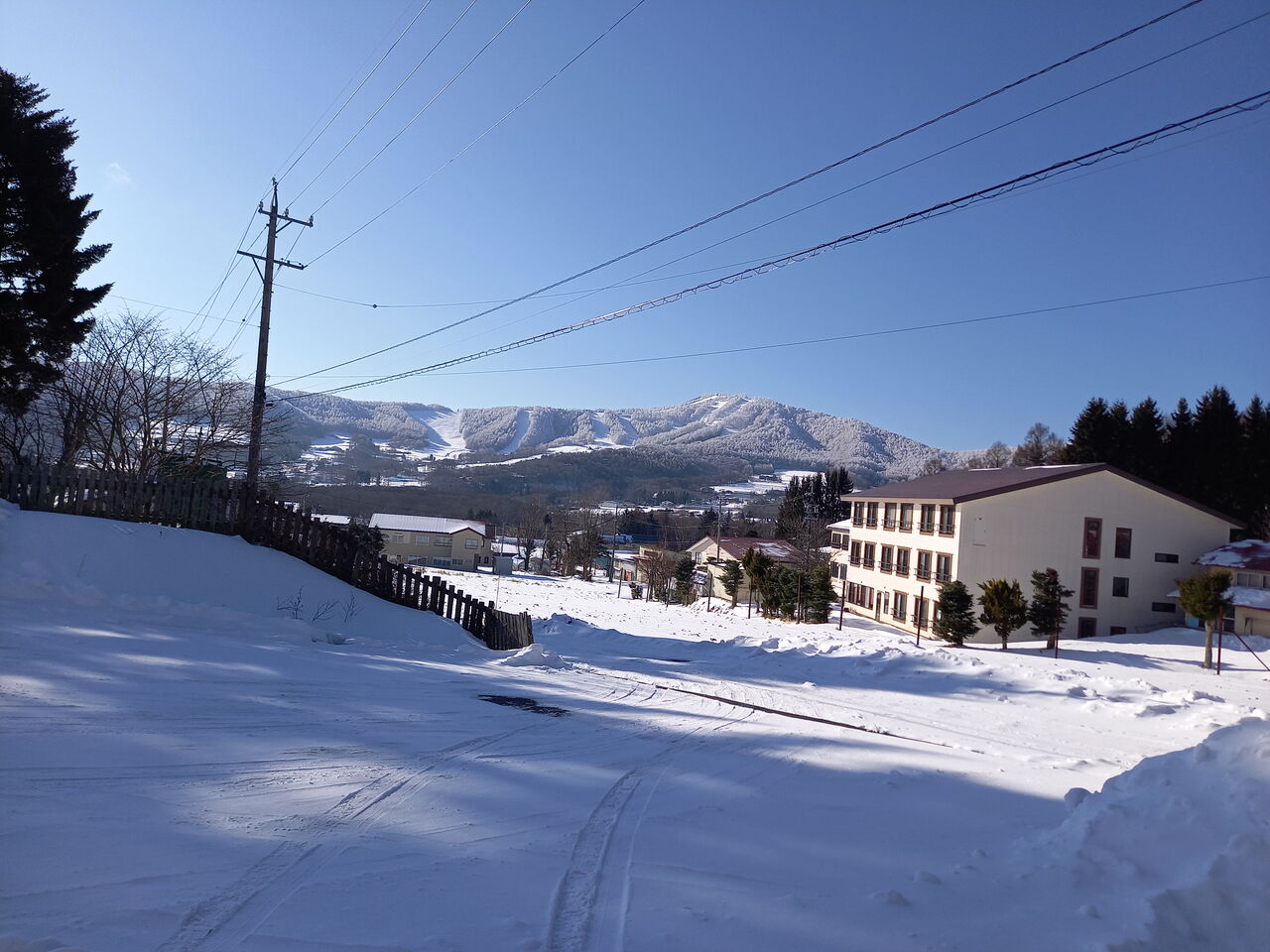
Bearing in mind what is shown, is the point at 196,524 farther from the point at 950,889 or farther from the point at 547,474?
the point at 547,474

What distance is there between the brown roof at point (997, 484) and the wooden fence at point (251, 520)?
27.0m

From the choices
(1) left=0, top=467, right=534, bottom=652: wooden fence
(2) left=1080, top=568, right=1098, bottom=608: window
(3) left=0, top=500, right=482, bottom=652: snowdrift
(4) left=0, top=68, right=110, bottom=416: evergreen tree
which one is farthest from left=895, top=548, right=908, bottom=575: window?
(4) left=0, top=68, right=110, bottom=416: evergreen tree

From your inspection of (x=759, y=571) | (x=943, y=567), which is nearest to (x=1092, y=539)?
(x=943, y=567)

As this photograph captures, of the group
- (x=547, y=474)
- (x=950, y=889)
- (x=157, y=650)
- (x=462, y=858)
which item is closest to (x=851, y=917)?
(x=950, y=889)

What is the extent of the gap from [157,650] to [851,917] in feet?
24.9

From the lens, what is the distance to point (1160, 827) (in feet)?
14.3

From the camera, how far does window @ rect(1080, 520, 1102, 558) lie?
117 ft

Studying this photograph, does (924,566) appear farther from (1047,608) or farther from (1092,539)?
(1047,608)

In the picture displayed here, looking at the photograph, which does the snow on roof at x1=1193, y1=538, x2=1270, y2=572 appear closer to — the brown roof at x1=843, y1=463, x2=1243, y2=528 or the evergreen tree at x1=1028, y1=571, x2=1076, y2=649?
the brown roof at x1=843, y1=463, x2=1243, y2=528

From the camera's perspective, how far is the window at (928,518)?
38312mm

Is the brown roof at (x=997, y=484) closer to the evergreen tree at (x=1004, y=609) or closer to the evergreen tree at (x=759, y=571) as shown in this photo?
the evergreen tree at (x=1004, y=609)

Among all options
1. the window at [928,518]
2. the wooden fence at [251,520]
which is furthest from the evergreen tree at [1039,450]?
the wooden fence at [251,520]

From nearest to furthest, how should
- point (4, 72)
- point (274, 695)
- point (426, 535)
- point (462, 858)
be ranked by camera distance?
1. point (462, 858)
2. point (274, 695)
3. point (4, 72)
4. point (426, 535)

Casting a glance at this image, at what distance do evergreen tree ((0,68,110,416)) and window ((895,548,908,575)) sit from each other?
36838 mm
